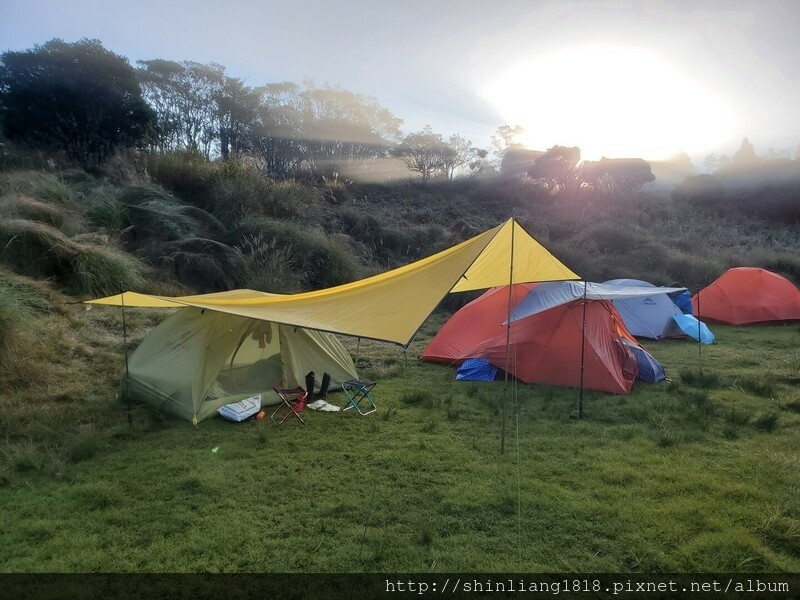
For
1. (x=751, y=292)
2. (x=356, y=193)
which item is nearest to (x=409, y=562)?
(x=751, y=292)

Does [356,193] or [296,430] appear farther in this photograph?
[356,193]

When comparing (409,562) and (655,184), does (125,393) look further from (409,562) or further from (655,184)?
(655,184)

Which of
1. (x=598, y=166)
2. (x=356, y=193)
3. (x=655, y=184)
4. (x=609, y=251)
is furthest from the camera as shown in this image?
(x=655, y=184)

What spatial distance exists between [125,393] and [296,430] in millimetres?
2004

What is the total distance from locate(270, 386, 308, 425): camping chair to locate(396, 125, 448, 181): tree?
21108 mm

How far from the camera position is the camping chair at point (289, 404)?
4.96 meters

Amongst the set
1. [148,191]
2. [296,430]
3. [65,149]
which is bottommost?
[296,430]

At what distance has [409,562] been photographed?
272 centimetres

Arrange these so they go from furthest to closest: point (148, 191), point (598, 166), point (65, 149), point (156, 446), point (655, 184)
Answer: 1. point (655, 184)
2. point (598, 166)
3. point (65, 149)
4. point (148, 191)
5. point (156, 446)

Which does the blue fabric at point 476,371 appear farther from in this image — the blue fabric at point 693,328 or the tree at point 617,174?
the tree at point 617,174

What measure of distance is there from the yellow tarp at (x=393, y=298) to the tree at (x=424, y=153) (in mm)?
20637

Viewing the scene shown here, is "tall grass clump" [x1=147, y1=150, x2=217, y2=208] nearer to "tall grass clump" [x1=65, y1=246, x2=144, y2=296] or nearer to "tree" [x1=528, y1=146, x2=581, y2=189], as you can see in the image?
"tall grass clump" [x1=65, y1=246, x2=144, y2=296]

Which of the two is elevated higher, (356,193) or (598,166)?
(598,166)

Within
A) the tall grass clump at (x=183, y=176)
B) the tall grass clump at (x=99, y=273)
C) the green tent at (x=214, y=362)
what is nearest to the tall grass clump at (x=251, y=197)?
the tall grass clump at (x=183, y=176)
